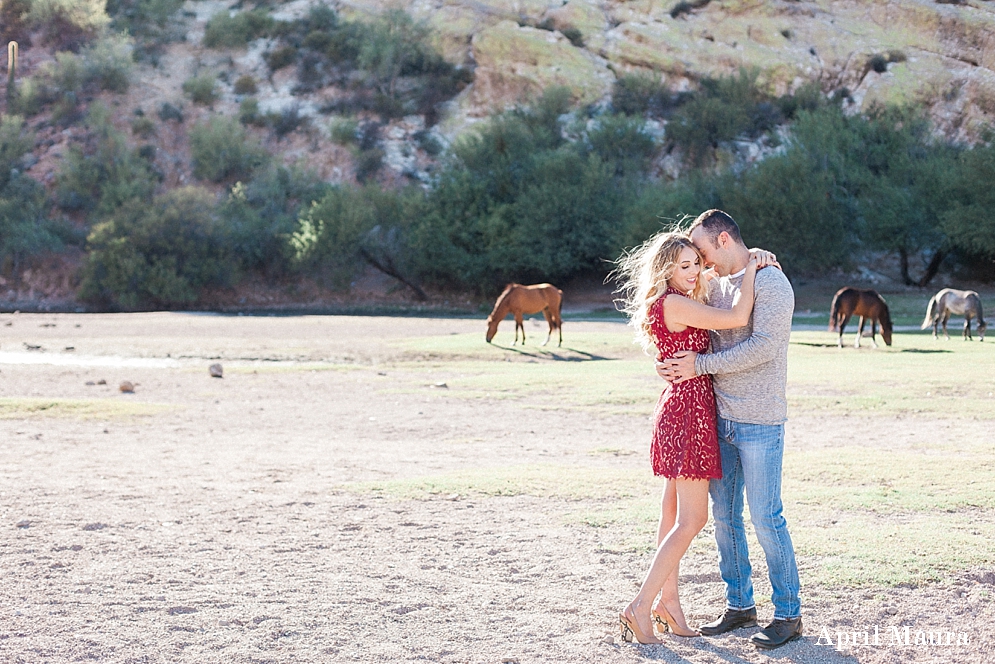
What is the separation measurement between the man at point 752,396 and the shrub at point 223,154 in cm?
6845

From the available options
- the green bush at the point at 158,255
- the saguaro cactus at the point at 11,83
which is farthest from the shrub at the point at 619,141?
the saguaro cactus at the point at 11,83

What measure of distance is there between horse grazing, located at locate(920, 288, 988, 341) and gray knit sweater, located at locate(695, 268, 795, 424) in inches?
1037

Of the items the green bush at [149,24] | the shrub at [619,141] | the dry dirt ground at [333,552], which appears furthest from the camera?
the green bush at [149,24]

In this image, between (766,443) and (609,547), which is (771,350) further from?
(609,547)

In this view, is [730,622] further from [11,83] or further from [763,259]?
[11,83]

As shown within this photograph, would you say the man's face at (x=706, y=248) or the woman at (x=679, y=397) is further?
the man's face at (x=706, y=248)

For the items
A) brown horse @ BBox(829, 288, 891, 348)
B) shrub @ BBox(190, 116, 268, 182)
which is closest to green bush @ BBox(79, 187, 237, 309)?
shrub @ BBox(190, 116, 268, 182)

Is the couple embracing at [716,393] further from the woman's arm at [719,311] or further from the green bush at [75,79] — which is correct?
the green bush at [75,79]

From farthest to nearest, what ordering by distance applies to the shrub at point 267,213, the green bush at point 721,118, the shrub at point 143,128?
1. the shrub at point 143,128
2. the green bush at point 721,118
3. the shrub at point 267,213

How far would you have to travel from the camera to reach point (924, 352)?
25.1 m

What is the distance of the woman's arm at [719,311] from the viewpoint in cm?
500

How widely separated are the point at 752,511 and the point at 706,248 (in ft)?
4.49

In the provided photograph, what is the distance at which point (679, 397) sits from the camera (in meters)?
5.19

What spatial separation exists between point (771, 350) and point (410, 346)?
2429 centimetres
